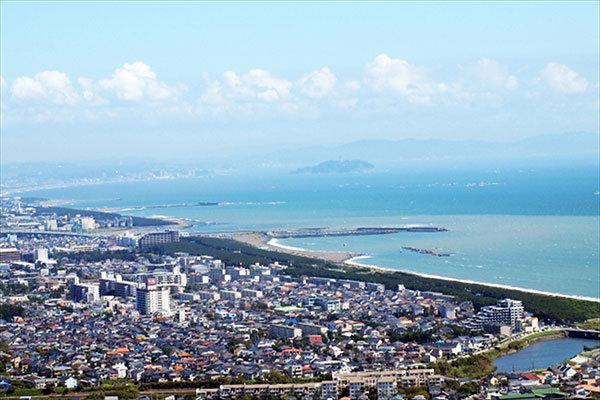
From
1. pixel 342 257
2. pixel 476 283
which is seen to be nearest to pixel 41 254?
pixel 342 257

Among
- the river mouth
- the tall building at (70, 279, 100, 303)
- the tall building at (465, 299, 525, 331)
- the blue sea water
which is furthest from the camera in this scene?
the blue sea water

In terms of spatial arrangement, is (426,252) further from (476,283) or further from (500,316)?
(500,316)

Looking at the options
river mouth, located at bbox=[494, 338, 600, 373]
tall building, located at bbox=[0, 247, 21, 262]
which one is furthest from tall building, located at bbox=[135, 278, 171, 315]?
tall building, located at bbox=[0, 247, 21, 262]

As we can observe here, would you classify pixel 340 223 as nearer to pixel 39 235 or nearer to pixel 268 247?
pixel 268 247

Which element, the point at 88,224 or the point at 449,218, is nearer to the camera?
the point at 449,218

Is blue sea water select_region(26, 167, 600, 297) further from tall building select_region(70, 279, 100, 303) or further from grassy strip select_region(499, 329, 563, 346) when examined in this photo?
tall building select_region(70, 279, 100, 303)

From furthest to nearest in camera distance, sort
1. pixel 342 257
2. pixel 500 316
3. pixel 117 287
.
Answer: pixel 342 257 → pixel 117 287 → pixel 500 316
